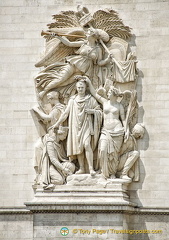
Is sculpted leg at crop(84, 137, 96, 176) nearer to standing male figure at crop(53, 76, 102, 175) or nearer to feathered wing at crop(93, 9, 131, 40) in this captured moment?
standing male figure at crop(53, 76, 102, 175)

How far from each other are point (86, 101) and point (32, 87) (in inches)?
59.7

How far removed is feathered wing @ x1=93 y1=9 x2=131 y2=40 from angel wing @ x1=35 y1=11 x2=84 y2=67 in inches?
18.4

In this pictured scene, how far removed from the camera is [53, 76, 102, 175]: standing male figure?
16.5 metres

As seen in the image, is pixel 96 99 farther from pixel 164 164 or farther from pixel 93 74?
pixel 164 164

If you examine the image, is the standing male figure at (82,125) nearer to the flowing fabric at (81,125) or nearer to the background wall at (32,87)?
the flowing fabric at (81,125)

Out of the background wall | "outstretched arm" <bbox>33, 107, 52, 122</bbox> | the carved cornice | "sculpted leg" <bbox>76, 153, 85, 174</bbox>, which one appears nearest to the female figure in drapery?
"sculpted leg" <bbox>76, 153, 85, 174</bbox>

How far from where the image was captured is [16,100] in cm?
1736

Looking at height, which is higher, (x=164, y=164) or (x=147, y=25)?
(x=147, y=25)

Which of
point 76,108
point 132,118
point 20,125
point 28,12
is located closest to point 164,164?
point 132,118

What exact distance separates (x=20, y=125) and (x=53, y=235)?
9.42ft

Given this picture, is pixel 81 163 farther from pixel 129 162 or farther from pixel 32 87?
pixel 32 87

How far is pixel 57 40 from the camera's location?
17.2 metres

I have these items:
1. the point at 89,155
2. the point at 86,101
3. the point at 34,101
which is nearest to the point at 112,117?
the point at 86,101

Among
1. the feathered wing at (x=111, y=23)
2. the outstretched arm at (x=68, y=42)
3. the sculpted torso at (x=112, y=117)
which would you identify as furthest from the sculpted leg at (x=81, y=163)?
the feathered wing at (x=111, y=23)
